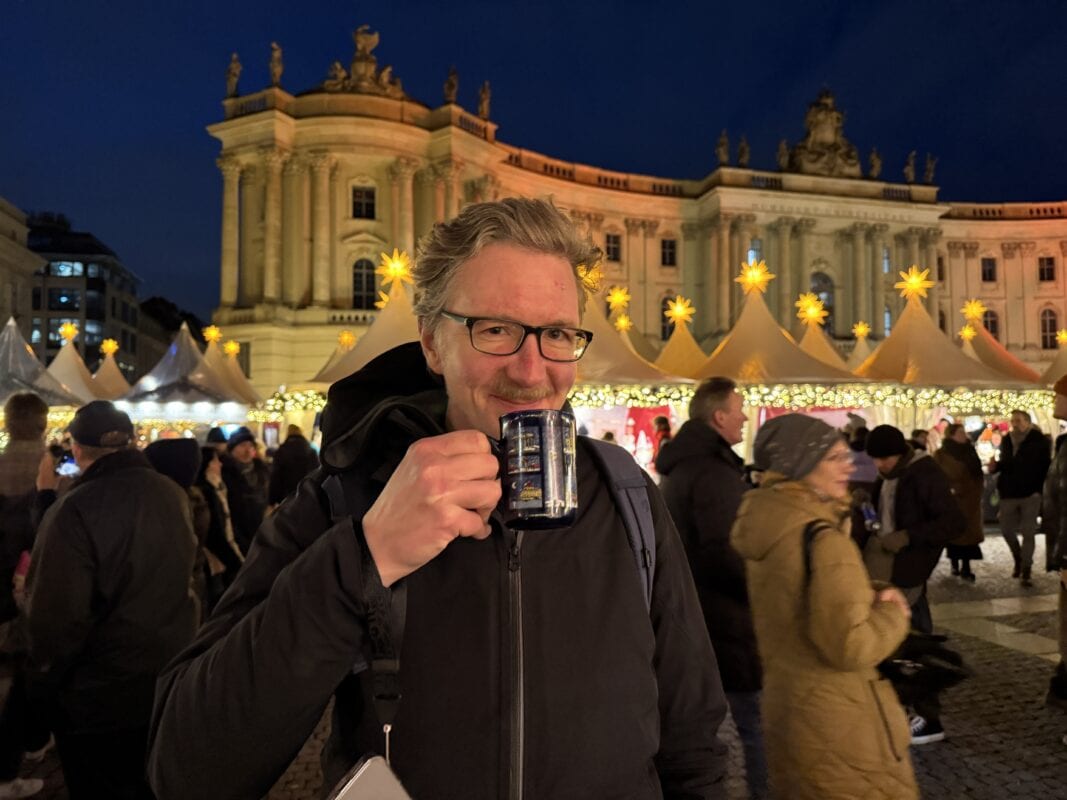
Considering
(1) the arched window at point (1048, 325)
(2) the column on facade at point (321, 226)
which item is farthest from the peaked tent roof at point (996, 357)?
(1) the arched window at point (1048, 325)

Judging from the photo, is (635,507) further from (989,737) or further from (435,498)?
(989,737)

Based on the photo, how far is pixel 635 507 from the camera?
155 centimetres

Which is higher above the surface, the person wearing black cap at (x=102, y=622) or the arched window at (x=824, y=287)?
the arched window at (x=824, y=287)

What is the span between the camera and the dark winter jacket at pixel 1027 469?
410 inches

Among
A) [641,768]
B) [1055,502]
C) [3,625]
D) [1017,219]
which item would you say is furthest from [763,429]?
[1017,219]

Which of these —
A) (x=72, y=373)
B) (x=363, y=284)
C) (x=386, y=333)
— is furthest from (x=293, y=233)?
(x=386, y=333)

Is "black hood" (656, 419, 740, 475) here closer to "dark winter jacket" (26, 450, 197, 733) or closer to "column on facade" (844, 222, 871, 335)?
"dark winter jacket" (26, 450, 197, 733)

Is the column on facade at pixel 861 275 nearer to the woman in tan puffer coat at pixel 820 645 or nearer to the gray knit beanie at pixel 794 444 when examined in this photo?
the gray knit beanie at pixel 794 444

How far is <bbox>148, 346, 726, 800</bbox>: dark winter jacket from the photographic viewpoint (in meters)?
1.15

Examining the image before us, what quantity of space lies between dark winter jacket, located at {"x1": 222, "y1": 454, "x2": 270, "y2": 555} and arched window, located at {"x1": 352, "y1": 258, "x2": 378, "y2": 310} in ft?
87.6

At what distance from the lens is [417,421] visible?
1.42 metres

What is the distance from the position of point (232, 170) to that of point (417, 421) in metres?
36.9

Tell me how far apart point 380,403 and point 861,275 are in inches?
1847

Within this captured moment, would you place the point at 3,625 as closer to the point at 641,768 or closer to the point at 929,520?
the point at 641,768
